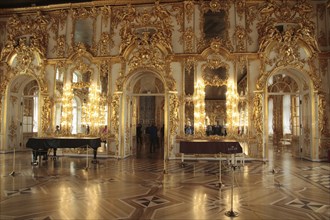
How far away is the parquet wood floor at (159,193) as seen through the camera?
13.8 feet

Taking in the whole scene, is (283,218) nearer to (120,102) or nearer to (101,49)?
(120,102)

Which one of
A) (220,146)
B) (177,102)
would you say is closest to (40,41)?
(177,102)

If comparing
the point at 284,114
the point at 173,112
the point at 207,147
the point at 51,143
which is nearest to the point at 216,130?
the point at 173,112

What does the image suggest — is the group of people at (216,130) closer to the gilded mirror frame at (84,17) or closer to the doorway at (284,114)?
the doorway at (284,114)

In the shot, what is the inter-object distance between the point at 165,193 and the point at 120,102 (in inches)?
253

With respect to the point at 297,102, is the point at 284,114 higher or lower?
lower

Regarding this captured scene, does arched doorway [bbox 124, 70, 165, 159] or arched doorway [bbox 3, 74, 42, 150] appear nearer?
arched doorway [bbox 124, 70, 165, 159]

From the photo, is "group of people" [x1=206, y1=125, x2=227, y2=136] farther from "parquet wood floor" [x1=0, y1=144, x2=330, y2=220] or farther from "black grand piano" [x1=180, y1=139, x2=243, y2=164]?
"black grand piano" [x1=180, y1=139, x2=243, y2=164]

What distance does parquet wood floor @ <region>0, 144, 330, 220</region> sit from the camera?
4.21 meters

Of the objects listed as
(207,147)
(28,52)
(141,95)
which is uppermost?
(28,52)

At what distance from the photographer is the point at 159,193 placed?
5.44 m

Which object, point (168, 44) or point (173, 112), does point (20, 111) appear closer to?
point (173, 112)

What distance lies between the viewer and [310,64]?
10.5m

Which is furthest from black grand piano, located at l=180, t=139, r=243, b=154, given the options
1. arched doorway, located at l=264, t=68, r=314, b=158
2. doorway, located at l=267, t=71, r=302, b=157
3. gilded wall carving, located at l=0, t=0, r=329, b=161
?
doorway, located at l=267, t=71, r=302, b=157
